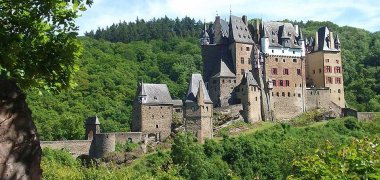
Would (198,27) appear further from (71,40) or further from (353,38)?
(71,40)

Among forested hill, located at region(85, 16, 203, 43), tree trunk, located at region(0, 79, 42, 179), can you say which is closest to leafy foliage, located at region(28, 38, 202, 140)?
forested hill, located at region(85, 16, 203, 43)

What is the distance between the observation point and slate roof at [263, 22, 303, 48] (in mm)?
67062

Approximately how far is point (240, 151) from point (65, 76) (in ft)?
136

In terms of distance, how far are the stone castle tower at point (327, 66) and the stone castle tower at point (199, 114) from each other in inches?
706

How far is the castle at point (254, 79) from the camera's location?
57.6m

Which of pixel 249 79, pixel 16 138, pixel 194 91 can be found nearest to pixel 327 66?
pixel 249 79

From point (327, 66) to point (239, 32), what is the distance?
501 inches

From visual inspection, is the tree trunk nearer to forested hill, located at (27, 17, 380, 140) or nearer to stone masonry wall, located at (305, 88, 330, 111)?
forested hill, located at (27, 17, 380, 140)

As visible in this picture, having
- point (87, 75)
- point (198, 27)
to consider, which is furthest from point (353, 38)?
point (87, 75)

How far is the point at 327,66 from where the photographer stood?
6938 cm

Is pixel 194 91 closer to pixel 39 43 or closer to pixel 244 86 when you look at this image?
pixel 244 86

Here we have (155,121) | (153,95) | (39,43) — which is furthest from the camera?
(153,95)

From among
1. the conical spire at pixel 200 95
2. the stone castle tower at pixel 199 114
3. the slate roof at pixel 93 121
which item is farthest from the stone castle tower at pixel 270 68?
the slate roof at pixel 93 121

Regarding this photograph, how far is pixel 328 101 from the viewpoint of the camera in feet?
222
